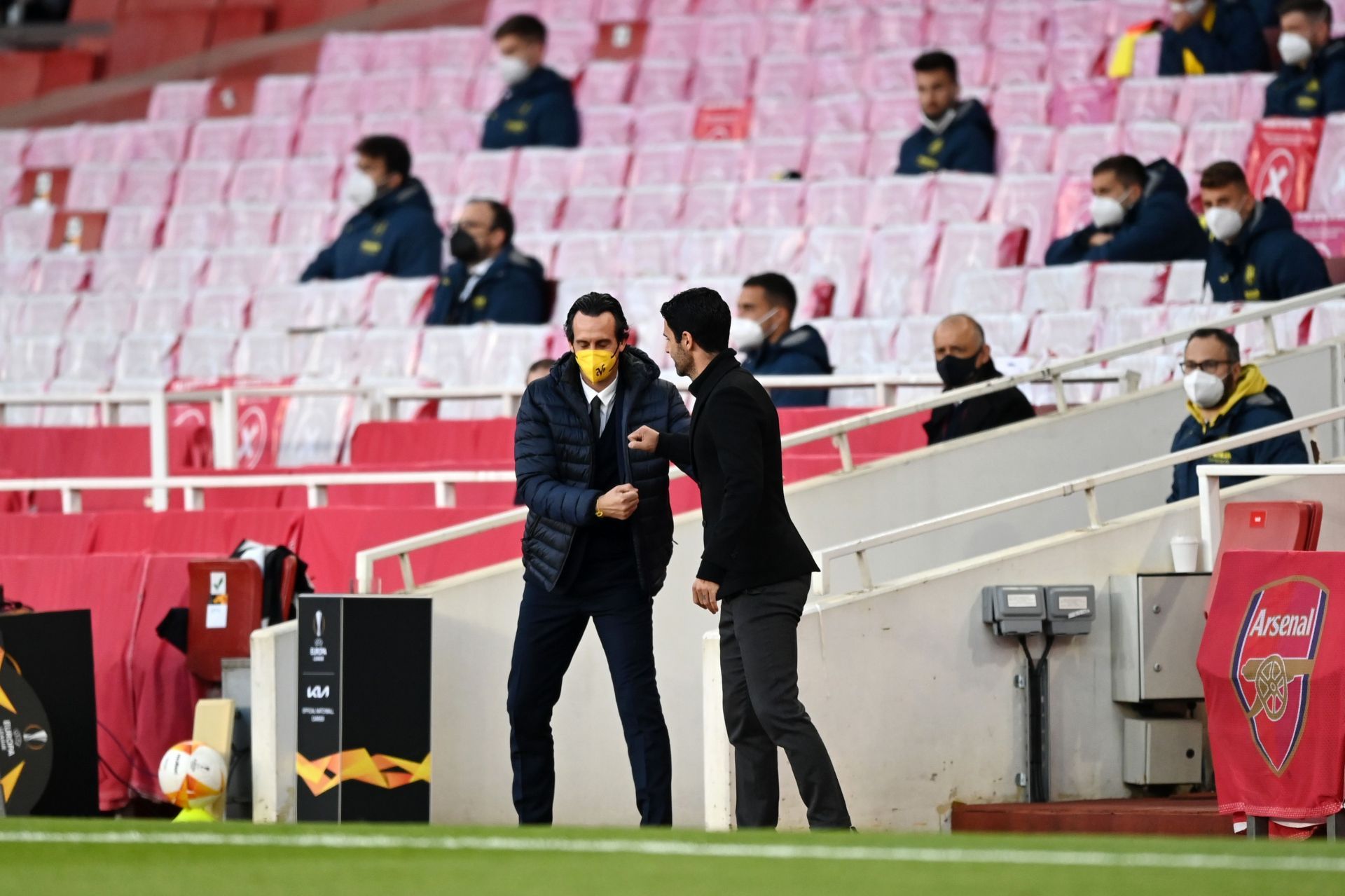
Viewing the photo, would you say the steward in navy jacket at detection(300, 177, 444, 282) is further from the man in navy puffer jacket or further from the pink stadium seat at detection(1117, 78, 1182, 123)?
the man in navy puffer jacket

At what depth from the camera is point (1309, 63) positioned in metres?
12.2

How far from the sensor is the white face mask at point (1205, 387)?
8.46 meters

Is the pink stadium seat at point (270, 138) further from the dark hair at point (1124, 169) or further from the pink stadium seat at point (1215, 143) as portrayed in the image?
A: the dark hair at point (1124, 169)

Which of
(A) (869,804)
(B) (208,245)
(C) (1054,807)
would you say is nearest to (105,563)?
(A) (869,804)

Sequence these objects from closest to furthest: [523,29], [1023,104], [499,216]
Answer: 1. [499,216]
2. [1023,104]
3. [523,29]

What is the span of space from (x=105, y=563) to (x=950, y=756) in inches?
142

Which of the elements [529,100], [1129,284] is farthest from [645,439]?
[529,100]

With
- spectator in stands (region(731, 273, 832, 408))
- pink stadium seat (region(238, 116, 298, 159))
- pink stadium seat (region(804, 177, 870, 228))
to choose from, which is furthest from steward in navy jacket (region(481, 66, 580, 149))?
spectator in stands (region(731, 273, 832, 408))

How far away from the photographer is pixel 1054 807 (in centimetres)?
738

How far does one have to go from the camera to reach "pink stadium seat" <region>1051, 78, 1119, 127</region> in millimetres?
13297

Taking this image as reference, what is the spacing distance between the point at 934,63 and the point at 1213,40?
1.80m

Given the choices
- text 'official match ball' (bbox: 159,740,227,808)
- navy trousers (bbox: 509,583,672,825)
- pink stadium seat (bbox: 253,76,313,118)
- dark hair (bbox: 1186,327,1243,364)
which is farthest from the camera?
pink stadium seat (bbox: 253,76,313,118)

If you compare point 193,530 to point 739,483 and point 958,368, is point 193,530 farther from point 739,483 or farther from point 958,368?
point 739,483

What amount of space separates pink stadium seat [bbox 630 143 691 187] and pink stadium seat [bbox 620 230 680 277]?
94cm
